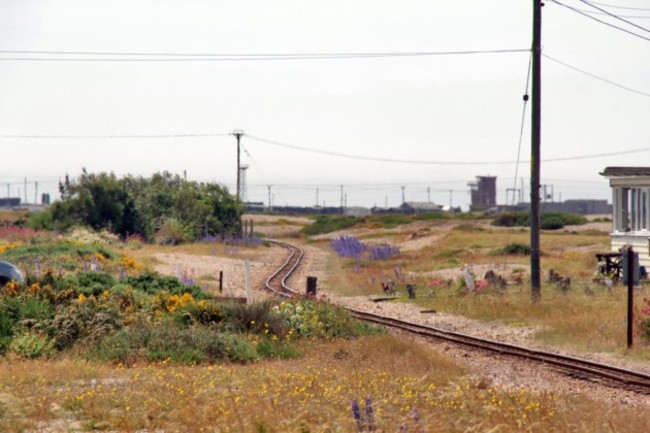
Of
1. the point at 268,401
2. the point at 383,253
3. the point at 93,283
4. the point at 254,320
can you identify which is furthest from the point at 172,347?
the point at 383,253

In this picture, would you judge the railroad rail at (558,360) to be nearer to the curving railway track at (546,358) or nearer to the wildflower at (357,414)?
the curving railway track at (546,358)

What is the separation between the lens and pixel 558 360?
55.6 ft

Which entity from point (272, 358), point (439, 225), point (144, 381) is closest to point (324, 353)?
point (272, 358)

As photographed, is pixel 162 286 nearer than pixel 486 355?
No

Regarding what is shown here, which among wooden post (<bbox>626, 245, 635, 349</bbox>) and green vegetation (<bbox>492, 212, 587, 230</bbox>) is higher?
green vegetation (<bbox>492, 212, 587, 230</bbox>)

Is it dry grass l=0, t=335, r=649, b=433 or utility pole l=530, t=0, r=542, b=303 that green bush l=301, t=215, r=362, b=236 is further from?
dry grass l=0, t=335, r=649, b=433

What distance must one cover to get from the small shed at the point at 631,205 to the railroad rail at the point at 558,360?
540 inches

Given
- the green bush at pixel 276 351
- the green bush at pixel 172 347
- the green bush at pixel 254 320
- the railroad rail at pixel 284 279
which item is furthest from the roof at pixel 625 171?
the green bush at pixel 172 347

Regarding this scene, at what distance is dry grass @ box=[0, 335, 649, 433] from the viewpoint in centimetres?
921

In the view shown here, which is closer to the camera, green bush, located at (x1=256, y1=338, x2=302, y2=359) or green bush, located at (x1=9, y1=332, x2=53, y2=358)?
green bush, located at (x1=9, y1=332, x2=53, y2=358)

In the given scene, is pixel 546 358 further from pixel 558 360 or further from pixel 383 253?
pixel 383 253

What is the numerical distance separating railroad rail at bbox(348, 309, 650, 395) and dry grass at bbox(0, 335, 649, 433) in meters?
2.10

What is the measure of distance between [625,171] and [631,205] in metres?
1.15

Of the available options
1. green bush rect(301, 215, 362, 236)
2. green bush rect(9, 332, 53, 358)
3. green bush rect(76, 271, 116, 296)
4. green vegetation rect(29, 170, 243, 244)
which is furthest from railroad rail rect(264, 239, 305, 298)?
green bush rect(301, 215, 362, 236)
